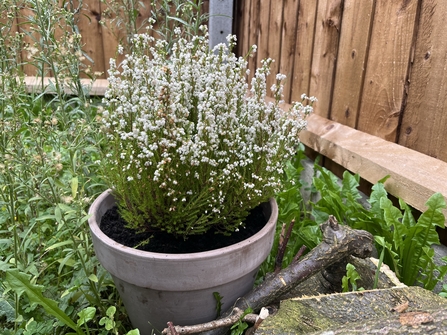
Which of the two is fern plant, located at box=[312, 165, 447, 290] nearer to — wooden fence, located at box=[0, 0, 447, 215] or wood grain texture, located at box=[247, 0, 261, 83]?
wooden fence, located at box=[0, 0, 447, 215]

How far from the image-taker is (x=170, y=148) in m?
1.26

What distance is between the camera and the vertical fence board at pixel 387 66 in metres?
1.67

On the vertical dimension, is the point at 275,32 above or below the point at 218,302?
above

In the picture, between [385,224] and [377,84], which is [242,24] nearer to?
[377,84]

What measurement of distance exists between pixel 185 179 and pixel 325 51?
1.46m

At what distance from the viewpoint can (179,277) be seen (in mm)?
1233

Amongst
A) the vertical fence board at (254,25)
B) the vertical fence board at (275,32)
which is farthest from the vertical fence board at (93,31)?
the vertical fence board at (275,32)

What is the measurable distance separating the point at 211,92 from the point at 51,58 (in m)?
0.95

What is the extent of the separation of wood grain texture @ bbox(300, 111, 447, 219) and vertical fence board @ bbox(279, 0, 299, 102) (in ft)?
1.95

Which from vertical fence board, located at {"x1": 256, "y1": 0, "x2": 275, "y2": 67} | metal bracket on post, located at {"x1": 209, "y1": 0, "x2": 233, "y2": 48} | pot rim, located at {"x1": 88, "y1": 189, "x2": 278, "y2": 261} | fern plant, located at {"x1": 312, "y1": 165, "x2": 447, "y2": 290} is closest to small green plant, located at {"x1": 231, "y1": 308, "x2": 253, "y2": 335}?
pot rim, located at {"x1": 88, "y1": 189, "x2": 278, "y2": 261}

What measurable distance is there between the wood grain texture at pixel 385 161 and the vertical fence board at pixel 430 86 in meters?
0.07

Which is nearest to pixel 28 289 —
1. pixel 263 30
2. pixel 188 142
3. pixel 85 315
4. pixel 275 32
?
pixel 85 315

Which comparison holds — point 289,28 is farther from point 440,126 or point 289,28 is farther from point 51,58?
point 51,58

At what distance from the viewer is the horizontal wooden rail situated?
1.52 m
